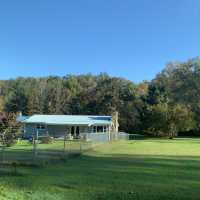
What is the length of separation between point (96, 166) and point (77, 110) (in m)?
70.7

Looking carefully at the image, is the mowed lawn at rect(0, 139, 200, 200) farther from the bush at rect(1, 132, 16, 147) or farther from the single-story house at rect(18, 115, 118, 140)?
the single-story house at rect(18, 115, 118, 140)

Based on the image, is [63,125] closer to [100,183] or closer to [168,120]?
[168,120]

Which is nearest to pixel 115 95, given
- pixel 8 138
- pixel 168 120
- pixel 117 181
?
pixel 168 120

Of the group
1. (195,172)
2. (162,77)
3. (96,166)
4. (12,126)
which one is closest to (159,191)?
(195,172)

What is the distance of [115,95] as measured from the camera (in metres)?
87.9

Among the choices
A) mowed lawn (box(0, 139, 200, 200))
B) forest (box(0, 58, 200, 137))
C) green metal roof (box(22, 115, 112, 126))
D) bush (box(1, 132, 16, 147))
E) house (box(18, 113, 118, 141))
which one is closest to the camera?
mowed lawn (box(0, 139, 200, 200))

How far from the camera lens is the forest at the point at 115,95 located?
72.9 metres

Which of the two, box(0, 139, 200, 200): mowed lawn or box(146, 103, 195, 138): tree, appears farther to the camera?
box(146, 103, 195, 138): tree

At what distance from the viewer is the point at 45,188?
37.1 ft

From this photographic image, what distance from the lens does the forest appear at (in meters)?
72.9

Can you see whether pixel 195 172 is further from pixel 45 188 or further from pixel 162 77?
pixel 162 77

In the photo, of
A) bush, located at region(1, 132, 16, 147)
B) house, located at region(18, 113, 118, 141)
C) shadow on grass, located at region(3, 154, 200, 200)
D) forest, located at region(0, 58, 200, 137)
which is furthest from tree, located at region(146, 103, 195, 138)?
bush, located at region(1, 132, 16, 147)

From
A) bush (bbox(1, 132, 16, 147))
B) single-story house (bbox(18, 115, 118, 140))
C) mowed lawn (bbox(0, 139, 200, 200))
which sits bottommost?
mowed lawn (bbox(0, 139, 200, 200))

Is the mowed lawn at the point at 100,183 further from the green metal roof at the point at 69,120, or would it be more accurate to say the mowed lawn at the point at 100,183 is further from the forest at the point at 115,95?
the forest at the point at 115,95
